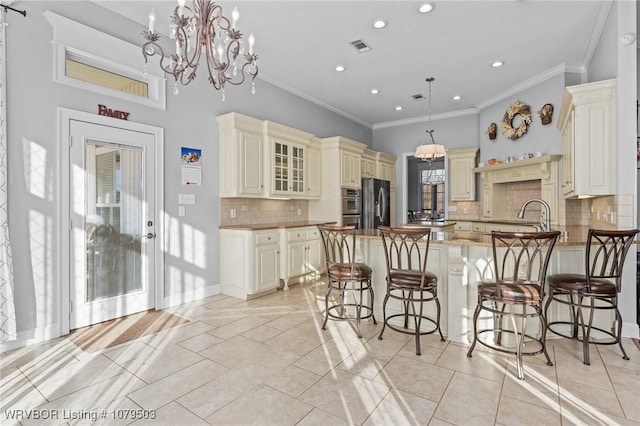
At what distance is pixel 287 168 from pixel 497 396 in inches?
158

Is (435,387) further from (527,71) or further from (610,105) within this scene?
(527,71)

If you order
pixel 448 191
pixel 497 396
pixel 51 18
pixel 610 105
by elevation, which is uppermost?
pixel 51 18

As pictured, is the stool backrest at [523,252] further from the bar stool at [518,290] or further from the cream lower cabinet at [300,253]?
the cream lower cabinet at [300,253]

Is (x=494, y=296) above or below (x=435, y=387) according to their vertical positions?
above

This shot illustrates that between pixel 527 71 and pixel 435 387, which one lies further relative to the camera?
pixel 527 71

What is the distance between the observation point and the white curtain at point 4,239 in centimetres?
266

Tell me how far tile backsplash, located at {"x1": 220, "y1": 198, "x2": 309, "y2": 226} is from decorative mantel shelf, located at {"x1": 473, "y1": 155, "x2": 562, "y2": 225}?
11.2 feet

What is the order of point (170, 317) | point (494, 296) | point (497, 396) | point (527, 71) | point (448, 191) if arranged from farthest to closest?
point (448, 191) < point (527, 71) < point (170, 317) < point (494, 296) < point (497, 396)

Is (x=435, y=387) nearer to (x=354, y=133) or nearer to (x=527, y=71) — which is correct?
(x=527, y=71)

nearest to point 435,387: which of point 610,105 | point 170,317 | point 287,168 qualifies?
point 170,317

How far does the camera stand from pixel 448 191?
279 inches

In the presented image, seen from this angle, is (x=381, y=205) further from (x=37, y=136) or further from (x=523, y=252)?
(x=37, y=136)

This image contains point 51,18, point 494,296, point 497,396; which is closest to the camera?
point 497,396

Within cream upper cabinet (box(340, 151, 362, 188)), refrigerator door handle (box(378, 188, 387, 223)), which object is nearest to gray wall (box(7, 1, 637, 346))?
cream upper cabinet (box(340, 151, 362, 188))
